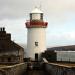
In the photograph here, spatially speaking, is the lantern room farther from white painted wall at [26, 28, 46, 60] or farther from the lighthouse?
white painted wall at [26, 28, 46, 60]

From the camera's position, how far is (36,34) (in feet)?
213

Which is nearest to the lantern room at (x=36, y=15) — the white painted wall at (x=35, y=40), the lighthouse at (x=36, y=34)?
the lighthouse at (x=36, y=34)

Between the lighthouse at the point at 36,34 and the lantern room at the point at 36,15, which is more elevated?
the lantern room at the point at 36,15

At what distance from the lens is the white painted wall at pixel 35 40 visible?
64.7 metres

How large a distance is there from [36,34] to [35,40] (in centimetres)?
88

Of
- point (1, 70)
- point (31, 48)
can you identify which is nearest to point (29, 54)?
point (31, 48)

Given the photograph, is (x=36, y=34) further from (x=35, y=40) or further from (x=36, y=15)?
(x=36, y=15)

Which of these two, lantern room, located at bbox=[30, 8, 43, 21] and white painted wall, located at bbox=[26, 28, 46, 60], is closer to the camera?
white painted wall, located at bbox=[26, 28, 46, 60]

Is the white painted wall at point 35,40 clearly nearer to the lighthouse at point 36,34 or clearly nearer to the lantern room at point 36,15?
the lighthouse at point 36,34

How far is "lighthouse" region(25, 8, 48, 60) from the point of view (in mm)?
64688

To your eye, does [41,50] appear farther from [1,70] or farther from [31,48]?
[1,70]

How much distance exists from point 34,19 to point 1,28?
4.67 m

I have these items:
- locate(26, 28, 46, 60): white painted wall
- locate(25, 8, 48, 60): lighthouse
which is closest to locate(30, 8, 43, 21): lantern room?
locate(25, 8, 48, 60): lighthouse

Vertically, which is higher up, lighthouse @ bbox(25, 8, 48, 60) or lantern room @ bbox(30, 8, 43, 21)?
lantern room @ bbox(30, 8, 43, 21)
